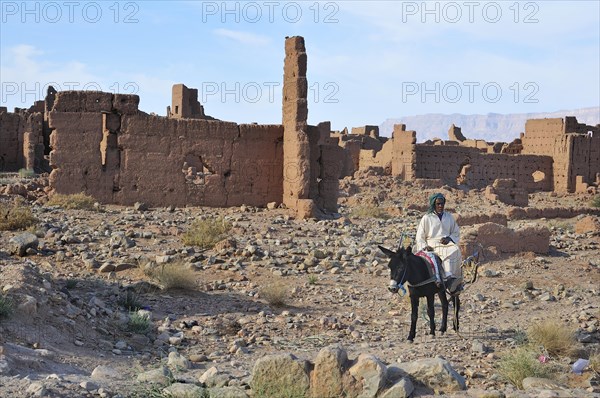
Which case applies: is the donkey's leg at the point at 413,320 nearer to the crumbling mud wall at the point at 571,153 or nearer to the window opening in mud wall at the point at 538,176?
the crumbling mud wall at the point at 571,153

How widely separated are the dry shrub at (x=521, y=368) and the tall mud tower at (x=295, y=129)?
34.7 feet

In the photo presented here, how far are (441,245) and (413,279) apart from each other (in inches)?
21.9

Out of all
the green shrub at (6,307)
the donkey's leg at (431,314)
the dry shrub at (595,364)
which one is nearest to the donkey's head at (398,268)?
the donkey's leg at (431,314)

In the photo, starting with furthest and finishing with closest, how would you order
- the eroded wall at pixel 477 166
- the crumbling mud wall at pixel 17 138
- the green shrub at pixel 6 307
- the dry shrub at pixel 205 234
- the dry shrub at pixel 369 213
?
1. the crumbling mud wall at pixel 17 138
2. the eroded wall at pixel 477 166
3. the dry shrub at pixel 369 213
4. the dry shrub at pixel 205 234
5. the green shrub at pixel 6 307

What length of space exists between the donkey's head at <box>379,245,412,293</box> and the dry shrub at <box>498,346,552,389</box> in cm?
143

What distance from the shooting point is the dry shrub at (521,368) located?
248 inches

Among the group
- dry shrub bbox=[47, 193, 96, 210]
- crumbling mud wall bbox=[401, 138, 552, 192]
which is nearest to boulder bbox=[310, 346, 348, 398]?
dry shrub bbox=[47, 193, 96, 210]

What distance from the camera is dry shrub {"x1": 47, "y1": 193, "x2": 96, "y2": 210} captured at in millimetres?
16109

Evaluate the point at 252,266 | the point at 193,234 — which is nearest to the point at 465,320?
the point at 252,266

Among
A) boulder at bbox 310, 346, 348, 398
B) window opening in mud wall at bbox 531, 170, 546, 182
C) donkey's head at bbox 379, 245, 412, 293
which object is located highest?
window opening in mud wall at bbox 531, 170, 546, 182

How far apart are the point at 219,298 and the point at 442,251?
3.49 m

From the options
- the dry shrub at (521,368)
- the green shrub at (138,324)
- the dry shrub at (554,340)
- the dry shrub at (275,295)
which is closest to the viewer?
the dry shrub at (521,368)

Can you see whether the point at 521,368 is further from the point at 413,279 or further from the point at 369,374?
the point at 413,279

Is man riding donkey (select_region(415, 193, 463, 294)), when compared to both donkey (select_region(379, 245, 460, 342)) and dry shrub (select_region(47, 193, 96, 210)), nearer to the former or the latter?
donkey (select_region(379, 245, 460, 342))
